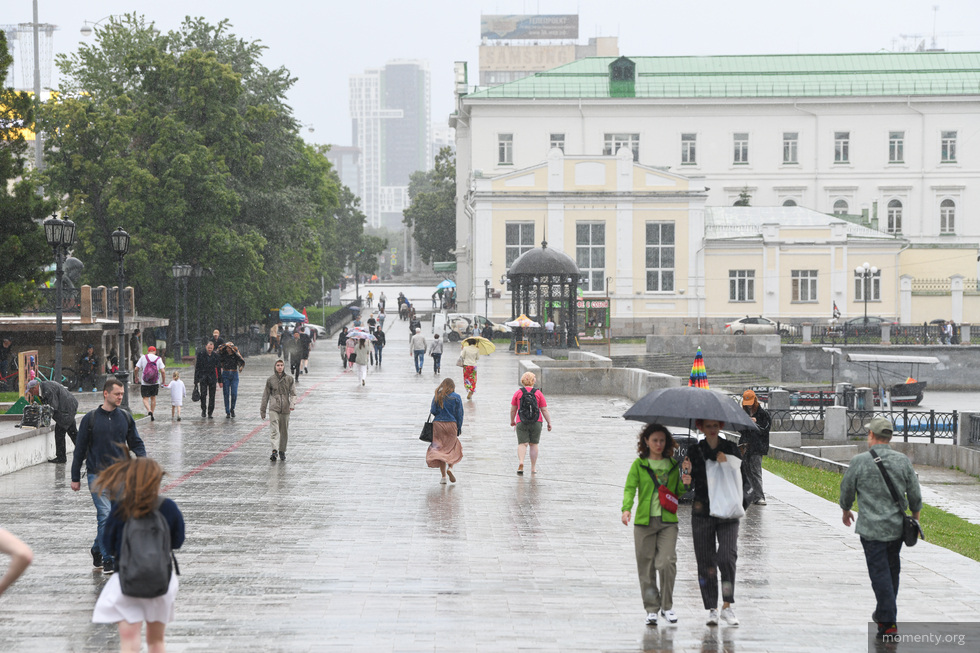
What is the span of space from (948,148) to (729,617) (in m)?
72.8

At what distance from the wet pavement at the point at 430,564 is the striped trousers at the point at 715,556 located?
0.28m

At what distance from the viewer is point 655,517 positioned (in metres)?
8.80

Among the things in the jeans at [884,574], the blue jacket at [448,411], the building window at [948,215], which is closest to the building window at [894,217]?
the building window at [948,215]

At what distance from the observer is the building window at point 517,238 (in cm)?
6278

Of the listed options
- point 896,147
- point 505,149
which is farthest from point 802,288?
point 505,149

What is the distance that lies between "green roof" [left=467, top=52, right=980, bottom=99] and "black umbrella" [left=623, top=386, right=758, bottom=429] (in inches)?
2576

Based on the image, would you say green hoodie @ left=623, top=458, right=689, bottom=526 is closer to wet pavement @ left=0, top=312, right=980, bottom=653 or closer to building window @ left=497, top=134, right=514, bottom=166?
wet pavement @ left=0, top=312, right=980, bottom=653

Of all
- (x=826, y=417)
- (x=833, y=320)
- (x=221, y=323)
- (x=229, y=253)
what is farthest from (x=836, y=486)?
(x=833, y=320)

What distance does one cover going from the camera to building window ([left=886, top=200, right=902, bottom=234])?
7462cm

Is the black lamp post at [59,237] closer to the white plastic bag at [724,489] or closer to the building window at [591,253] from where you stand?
the white plastic bag at [724,489]

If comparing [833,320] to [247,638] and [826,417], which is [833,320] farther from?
[247,638]

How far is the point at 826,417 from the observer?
26.4 meters

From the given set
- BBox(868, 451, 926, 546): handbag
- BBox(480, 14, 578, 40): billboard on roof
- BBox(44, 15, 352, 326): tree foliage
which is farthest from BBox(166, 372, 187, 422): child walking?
BBox(480, 14, 578, 40): billboard on roof

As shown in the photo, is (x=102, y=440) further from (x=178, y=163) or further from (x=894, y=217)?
(x=894, y=217)
